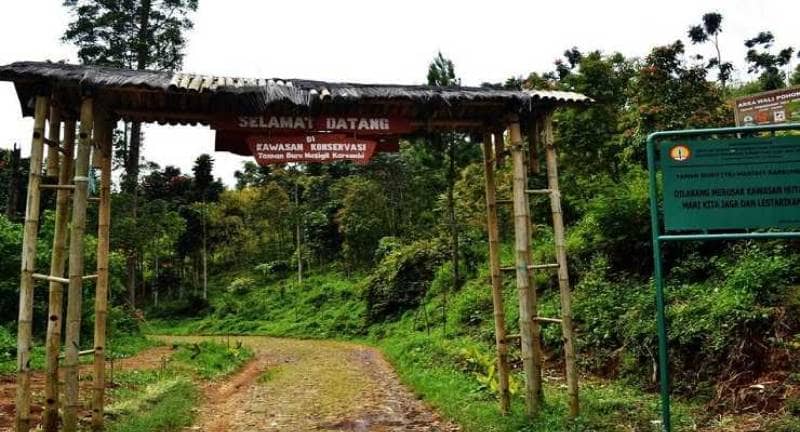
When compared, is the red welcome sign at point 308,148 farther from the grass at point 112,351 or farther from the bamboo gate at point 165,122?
the grass at point 112,351

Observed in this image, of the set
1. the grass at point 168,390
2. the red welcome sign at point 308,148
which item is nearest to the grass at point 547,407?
the red welcome sign at point 308,148

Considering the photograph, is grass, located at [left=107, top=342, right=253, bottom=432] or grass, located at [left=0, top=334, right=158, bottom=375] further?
grass, located at [left=0, top=334, right=158, bottom=375]

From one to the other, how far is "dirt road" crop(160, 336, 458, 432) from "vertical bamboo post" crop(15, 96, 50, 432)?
266 cm

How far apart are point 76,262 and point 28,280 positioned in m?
0.49

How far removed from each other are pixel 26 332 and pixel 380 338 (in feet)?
53.2

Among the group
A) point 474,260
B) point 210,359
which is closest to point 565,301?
point 210,359

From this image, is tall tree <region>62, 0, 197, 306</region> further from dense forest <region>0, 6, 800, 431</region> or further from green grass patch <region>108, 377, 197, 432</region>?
green grass patch <region>108, 377, 197, 432</region>

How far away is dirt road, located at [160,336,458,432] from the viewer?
324 inches

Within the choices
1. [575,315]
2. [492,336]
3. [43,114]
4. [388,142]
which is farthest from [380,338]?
[43,114]

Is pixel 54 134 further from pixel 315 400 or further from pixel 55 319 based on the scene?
pixel 315 400

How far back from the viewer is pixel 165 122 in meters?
7.03

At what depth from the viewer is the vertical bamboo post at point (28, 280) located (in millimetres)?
5805

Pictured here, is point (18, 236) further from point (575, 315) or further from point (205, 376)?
point (575, 315)

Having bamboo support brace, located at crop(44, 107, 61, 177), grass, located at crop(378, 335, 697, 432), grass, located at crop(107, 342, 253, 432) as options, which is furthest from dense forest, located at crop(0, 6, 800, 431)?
bamboo support brace, located at crop(44, 107, 61, 177)
